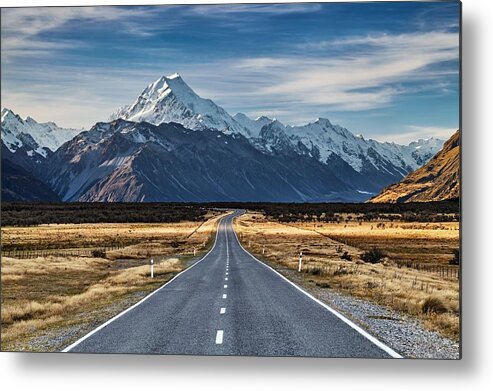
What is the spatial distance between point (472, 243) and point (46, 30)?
16151mm

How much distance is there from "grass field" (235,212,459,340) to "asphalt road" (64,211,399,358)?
3.11m

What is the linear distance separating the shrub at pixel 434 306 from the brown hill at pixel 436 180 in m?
3.35

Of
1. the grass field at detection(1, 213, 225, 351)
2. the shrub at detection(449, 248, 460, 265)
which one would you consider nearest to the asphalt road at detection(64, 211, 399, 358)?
the grass field at detection(1, 213, 225, 351)

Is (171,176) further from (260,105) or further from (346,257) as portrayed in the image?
(260,105)

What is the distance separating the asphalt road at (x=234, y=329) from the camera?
14.8 metres

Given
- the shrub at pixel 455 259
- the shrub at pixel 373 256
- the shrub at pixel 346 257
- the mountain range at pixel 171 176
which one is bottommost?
the shrub at pixel 346 257

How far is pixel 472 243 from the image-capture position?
1739 cm

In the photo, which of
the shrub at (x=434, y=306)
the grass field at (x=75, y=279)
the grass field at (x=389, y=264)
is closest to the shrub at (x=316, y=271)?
the grass field at (x=389, y=264)

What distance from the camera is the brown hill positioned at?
18.5m

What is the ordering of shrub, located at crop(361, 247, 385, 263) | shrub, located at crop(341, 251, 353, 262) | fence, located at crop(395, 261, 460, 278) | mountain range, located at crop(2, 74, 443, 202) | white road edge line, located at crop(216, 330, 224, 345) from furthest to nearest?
1. shrub, located at crop(341, 251, 353, 262)
2. shrub, located at crop(361, 247, 385, 263)
3. fence, located at crop(395, 261, 460, 278)
4. mountain range, located at crop(2, 74, 443, 202)
5. white road edge line, located at crop(216, 330, 224, 345)

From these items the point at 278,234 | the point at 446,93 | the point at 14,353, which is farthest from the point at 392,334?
the point at 278,234

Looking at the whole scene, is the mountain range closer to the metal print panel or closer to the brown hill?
the metal print panel

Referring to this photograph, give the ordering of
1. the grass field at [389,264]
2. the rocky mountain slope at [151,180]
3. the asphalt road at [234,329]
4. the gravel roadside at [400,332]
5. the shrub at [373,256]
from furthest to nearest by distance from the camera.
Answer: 1. the shrub at [373,256]
2. the rocky mountain slope at [151,180]
3. the grass field at [389,264]
4. the gravel roadside at [400,332]
5. the asphalt road at [234,329]

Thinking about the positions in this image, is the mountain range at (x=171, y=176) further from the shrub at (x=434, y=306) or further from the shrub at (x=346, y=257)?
the shrub at (x=346, y=257)
